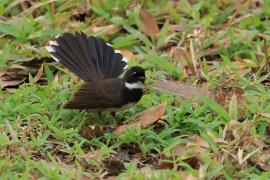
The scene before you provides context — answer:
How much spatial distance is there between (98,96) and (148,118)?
50cm

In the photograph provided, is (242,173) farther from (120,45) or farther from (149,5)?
(149,5)

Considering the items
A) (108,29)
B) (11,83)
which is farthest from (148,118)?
(108,29)

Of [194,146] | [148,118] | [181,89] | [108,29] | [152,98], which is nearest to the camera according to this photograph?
[194,146]

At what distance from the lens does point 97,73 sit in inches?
283

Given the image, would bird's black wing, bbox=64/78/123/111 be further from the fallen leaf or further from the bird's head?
the fallen leaf

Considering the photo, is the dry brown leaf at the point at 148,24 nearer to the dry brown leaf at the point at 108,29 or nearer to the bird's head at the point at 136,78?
the dry brown leaf at the point at 108,29

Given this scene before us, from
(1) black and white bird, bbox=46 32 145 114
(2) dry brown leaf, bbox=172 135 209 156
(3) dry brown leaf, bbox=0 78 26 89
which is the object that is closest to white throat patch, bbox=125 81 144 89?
(1) black and white bird, bbox=46 32 145 114

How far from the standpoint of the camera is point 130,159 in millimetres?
6105

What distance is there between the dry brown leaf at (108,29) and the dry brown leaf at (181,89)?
4.29ft

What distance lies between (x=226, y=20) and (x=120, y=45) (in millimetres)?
1353

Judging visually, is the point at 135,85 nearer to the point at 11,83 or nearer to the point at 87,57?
the point at 87,57

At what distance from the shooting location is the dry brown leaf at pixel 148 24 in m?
8.44

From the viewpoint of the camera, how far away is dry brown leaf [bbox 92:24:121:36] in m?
8.42

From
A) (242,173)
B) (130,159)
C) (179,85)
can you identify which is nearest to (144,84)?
(179,85)
